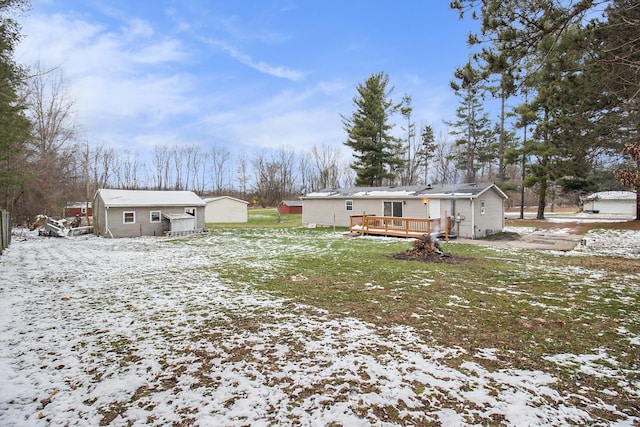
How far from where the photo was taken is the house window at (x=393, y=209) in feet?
61.4

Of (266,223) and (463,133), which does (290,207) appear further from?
(463,133)

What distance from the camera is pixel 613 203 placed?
3566 cm

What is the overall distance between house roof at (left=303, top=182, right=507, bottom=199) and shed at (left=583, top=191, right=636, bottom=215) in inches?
1018

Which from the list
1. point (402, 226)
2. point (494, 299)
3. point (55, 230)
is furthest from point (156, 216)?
point (494, 299)

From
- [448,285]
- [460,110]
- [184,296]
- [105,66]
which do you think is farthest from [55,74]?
[460,110]

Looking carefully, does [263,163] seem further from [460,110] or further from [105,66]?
[105,66]

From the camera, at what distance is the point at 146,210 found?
1897 cm

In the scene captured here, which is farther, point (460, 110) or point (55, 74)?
point (460, 110)

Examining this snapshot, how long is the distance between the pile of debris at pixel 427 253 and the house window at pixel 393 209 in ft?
28.4

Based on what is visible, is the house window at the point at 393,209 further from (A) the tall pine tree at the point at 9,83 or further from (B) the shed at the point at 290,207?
(B) the shed at the point at 290,207

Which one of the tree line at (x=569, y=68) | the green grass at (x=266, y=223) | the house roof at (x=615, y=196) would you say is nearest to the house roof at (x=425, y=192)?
the tree line at (x=569, y=68)

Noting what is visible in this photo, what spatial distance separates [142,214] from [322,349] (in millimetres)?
18749

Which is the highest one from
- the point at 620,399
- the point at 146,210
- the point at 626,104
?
the point at 626,104

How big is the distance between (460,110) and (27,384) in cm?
3592
